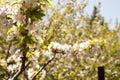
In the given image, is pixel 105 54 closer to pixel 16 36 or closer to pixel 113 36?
pixel 113 36

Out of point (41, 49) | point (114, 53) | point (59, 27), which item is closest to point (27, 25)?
point (41, 49)

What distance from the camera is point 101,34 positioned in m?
13.3

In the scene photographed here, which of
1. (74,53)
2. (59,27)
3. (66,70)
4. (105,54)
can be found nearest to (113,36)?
(105,54)

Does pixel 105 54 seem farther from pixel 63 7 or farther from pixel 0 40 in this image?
pixel 0 40

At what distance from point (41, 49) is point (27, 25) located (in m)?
0.62

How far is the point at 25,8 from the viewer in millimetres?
3238

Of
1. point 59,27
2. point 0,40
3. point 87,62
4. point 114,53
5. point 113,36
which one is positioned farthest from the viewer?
point 113,36

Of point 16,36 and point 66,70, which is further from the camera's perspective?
point 66,70

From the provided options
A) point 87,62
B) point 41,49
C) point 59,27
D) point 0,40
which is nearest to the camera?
point 41,49

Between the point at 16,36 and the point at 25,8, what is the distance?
0.33m

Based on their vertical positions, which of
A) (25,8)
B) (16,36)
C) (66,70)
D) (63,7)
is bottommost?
(66,70)

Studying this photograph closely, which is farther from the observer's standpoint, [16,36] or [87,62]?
[87,62]

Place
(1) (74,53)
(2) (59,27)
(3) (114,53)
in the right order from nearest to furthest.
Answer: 1. (1) (74,53)
2. (2) (59,27)
3. (3) (114,53)

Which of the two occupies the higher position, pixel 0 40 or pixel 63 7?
pixel 63 7
